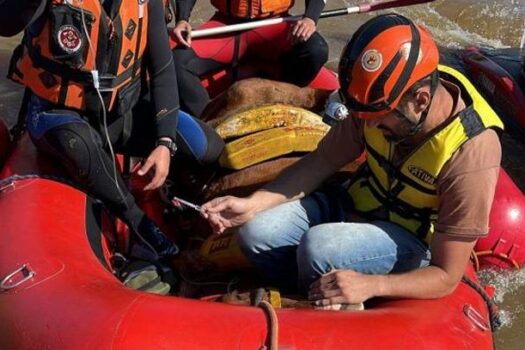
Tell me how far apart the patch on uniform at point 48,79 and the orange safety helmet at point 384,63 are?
107 cm

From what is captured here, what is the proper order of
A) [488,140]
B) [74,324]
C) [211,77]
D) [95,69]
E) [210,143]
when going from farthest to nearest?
[211,77] → [210,143] → [95,69] → [488,140] → [74,324]

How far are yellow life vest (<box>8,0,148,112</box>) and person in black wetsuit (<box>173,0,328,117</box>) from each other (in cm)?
85

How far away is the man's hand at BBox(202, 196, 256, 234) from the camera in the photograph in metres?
2.50

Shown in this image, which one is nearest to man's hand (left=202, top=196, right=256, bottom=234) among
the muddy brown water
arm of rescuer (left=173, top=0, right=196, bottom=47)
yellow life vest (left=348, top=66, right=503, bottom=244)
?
yellow life vest (left=348, top=66, right=503, bottom=244)

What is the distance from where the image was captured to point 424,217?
241cm

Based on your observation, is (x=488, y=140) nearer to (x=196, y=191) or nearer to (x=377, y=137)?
(x=377, y=137)

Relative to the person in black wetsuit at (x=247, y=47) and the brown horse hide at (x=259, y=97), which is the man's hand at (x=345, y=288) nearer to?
the brown horse hide at (x=259, y=97)

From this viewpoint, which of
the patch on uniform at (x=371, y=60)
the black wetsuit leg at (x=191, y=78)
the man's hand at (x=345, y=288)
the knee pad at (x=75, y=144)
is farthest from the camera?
the black wetsuit leg at (x=191, y=78)

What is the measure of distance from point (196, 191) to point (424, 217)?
3.48 feet

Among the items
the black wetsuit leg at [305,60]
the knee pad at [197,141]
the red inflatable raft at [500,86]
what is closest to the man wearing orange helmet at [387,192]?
the knee pad at [197,141]

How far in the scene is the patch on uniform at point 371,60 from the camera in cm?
209

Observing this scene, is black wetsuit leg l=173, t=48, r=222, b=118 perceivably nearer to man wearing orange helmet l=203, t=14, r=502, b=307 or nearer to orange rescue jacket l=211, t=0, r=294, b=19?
orange rescue jacket l=211, t=0, r=294, b=19

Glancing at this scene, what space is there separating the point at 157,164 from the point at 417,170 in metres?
0.95

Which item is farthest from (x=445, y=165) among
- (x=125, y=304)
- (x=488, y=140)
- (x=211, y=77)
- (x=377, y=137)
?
(x=211, y=77)
